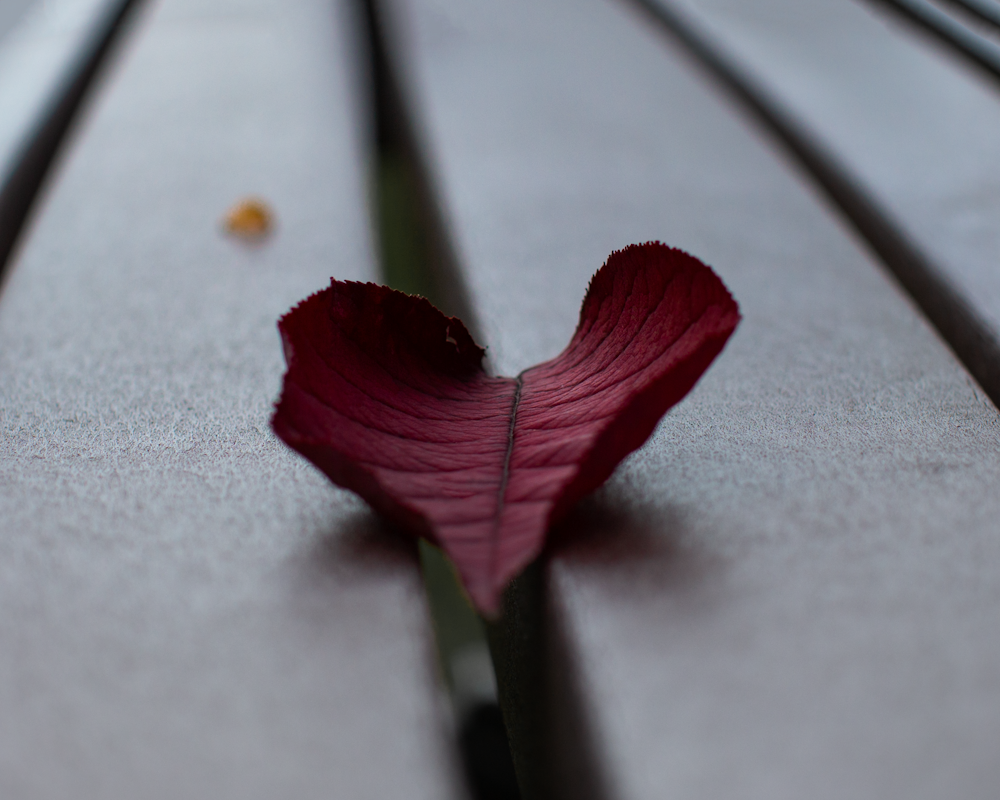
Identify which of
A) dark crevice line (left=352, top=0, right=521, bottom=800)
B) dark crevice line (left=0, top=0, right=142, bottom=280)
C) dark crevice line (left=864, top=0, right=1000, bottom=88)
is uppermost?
dark crevice line (left=864, top=0, right=1000, bottom=88)

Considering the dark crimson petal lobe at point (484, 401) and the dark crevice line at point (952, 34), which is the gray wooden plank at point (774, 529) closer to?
the dark crimson petal lobe at point (484, 401)

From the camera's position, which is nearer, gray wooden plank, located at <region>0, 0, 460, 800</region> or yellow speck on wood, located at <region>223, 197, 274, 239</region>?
gray wooden plank, located at <region>0, 0, 460, 800</region>

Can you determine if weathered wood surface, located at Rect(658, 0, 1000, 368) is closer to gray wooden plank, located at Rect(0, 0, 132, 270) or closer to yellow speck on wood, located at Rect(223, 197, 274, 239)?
yellow speck on wood, located at Rect(223, 197, 274, 239)

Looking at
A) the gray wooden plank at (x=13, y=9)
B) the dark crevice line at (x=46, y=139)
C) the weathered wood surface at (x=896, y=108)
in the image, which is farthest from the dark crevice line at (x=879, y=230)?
the gray wooden plank at (x=13, y=9)

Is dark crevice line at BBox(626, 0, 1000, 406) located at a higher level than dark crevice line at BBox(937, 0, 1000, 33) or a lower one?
lower

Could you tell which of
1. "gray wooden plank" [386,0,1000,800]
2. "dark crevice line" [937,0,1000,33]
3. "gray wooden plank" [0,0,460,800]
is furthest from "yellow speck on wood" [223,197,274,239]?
"dark crevice line" [937,0,1000,33]

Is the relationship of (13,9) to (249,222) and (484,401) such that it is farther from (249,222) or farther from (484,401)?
(484,401)

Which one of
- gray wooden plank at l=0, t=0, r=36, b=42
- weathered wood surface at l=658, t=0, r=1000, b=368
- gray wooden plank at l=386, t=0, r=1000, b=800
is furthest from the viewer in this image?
gray wooden plank at l=0, t=0, r=36, b=42

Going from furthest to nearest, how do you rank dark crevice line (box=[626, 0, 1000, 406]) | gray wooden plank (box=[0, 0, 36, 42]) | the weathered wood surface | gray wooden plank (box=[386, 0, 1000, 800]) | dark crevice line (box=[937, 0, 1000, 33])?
gray wooden plank (box=[0, 0, 36, 42]) → dark crevice line (box=[937, 0, 1000, 33]) → the weathered wood surface → dark crevice line (box=[626, 0, 1000, 406]) → gray wooden plank (box=[386, 0, 1000, 800])
